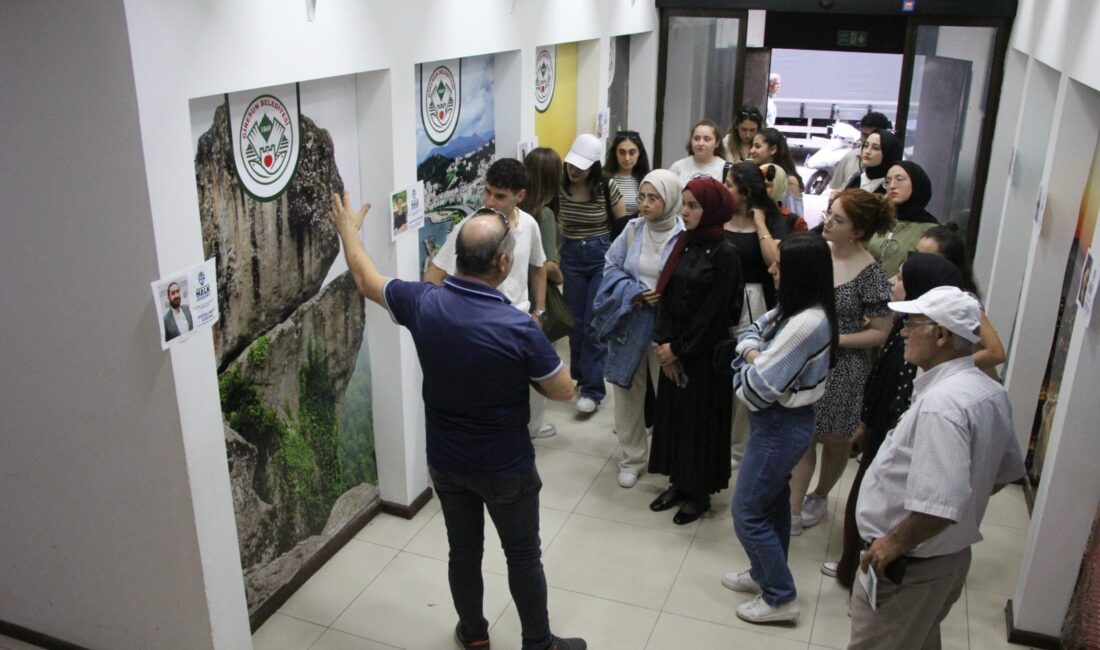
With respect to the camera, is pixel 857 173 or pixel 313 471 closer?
pixel 313 471

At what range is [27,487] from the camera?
3.19 m

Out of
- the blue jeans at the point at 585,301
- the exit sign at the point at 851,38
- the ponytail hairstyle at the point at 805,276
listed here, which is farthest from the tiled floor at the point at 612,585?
the exit sign at the point at 851,38

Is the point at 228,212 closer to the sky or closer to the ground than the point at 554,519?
closer to the sky

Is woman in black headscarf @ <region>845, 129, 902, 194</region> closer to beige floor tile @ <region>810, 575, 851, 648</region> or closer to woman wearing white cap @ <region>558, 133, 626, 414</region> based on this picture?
woman wearing white cap @ <region>558, 133, 626, 414</region>

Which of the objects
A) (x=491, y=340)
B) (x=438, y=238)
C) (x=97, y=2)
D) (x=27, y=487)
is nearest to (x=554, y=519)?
(x=438, y=238)

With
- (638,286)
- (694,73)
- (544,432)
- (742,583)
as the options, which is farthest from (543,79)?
(742,583)

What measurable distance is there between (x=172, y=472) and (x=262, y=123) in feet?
4.07

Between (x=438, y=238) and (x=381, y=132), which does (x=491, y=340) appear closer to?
(x=381, y=132)

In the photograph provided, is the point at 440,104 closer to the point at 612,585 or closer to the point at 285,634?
the point at 612,585

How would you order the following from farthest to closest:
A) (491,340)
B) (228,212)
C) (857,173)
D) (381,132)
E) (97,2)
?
1. (857,173)
2. (381,132)
3. (228,212)
4. (491,340)
5. (97,2)

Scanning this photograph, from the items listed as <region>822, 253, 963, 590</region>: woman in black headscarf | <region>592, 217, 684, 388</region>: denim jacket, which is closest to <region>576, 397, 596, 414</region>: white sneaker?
<region>592, 217, 684, 388</region>: denim jacket

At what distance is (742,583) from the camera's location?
385 centimetres

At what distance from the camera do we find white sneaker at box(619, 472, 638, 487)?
470cm

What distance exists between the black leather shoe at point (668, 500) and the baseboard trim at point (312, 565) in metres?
1.32
